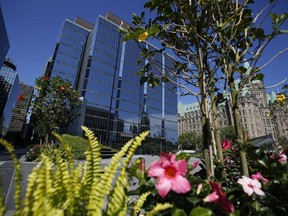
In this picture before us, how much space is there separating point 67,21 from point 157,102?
4031 cm

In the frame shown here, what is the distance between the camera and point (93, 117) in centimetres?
4841

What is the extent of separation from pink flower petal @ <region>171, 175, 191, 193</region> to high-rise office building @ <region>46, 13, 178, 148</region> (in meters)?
47.6

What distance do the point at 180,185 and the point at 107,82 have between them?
55.0 meters

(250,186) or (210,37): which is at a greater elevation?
(210,37)

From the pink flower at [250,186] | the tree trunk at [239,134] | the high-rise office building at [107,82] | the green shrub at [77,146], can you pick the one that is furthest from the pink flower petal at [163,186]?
the high-rise office building at [107,82]

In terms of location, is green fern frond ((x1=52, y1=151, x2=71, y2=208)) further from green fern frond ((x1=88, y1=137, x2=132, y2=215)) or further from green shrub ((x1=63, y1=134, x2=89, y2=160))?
green shrub ((x1=63, y1=134, x2=89, y2=160))

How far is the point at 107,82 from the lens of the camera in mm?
54000

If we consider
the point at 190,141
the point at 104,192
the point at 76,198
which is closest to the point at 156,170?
the point at 104,192

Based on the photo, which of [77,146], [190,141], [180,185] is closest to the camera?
[180,185]

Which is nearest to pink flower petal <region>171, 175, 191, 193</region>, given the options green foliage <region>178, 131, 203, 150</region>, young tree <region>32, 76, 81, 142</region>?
young tree <region>32, 76, 81, 142</region>

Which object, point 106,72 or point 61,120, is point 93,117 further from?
point 61,120

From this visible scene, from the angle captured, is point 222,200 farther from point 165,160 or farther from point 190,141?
point 190,141

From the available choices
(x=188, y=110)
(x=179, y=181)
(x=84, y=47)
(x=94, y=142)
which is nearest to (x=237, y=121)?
(x=179, y=181)

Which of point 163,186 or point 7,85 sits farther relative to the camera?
point 7,85
